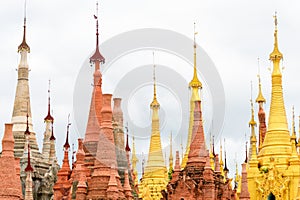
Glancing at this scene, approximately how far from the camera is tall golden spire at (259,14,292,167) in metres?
36.8

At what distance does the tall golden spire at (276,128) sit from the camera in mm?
36781

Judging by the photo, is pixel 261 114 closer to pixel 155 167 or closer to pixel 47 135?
pixel 155 167

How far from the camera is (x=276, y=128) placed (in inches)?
1474

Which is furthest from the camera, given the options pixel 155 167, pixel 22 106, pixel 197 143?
pixel 155 167

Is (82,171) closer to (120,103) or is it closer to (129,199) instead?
(129,199)

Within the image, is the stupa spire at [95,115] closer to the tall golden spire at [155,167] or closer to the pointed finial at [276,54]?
the tall golden spire at [155,167]

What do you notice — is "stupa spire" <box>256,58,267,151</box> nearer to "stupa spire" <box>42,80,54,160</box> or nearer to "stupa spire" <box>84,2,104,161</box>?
"stupa spire" <box>42,80,54,160</box>

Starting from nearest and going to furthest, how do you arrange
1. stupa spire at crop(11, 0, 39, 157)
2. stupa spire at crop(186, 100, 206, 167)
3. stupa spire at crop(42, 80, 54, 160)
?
stupa spire at crop(186, 100, 206, 167), stupa spire at crop(11, 0, 39, 157), stupa spire at crop(42, 80, 54, 160)

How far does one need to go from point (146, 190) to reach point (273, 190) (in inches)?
263

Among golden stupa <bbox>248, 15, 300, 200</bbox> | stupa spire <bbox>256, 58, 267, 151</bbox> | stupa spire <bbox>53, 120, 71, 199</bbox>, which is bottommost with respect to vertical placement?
stupa spire <bbox>53, 120, 71, 199</bbox>

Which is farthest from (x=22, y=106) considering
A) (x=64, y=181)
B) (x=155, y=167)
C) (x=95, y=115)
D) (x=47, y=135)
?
(x=95, y=115)

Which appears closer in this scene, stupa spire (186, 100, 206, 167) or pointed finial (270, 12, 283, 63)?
stupa spire (186, 100, 206, 167)

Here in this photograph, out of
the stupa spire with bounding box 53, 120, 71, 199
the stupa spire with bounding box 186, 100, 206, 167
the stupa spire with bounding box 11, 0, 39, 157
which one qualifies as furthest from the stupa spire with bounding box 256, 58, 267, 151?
the stupa spire with bounding box 53, 120, 71, 199

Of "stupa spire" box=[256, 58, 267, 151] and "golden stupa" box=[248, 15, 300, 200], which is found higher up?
"stupa spire" box=[256, 58, 267, 151]
